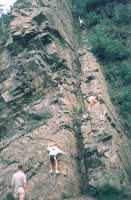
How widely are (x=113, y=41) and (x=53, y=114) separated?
30.7 feet

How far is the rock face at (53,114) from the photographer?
12.7 m

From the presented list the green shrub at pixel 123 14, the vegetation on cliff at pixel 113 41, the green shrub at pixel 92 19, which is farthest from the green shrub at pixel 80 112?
the green shrub at pixel 123 14

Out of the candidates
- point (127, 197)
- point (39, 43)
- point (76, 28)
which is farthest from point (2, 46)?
point (127, 197)

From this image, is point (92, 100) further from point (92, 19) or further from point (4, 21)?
point (4, 21)

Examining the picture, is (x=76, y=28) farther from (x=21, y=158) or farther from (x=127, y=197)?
(x=127, y=197)

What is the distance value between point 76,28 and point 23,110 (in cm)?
1170

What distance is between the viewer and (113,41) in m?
21.2

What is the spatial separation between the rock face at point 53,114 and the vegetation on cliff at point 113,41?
3.51 ft

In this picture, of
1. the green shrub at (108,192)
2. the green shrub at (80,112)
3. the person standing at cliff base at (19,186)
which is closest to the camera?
the person standing at cliff base at (19,186)

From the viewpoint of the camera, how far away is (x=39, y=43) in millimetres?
19031

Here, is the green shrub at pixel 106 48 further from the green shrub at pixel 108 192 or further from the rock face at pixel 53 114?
the green shrub at pixel 108 192

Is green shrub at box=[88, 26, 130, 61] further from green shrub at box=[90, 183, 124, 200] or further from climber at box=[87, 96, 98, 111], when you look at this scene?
green shrub at box=[90, 183, 124, 200]

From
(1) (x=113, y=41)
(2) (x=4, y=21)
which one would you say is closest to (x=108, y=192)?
(1) (x=113, y=41)

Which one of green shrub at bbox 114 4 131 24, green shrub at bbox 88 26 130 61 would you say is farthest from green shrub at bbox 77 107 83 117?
green shrub at bbox 114 4 131 24
